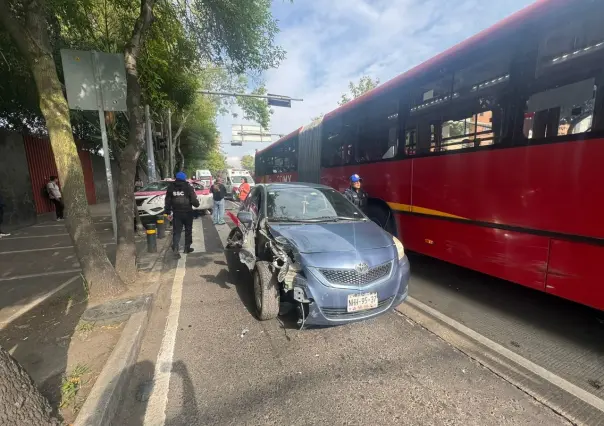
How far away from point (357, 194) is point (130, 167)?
401 centimetres

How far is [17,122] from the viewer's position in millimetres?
11516

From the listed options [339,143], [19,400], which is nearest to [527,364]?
[19,400]

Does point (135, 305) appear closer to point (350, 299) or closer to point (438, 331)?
point (350, 299)

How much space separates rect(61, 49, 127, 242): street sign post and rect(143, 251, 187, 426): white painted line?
3047 mm

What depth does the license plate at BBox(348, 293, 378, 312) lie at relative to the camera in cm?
294

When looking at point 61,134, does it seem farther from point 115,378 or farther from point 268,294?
point 268,294

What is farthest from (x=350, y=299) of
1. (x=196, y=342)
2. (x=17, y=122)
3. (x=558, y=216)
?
(x=17, y=122)

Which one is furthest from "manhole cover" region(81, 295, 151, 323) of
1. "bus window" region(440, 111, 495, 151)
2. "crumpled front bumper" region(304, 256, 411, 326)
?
"bus window" region(440, 111, 495, 151)

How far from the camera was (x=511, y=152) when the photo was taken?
3.48m

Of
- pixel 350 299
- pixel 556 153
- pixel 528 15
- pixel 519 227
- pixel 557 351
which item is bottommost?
pixel 557 351

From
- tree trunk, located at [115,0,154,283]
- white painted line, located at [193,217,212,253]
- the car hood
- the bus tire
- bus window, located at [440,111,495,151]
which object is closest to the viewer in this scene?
the car hood

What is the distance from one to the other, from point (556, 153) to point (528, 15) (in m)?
1.54

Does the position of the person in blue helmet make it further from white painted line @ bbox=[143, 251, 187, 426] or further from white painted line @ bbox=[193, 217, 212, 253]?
white painted line @ bbox=[193, 217, 212, 253]

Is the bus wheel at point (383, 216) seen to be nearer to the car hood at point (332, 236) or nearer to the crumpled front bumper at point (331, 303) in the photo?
the car hood at point (332, 236)
